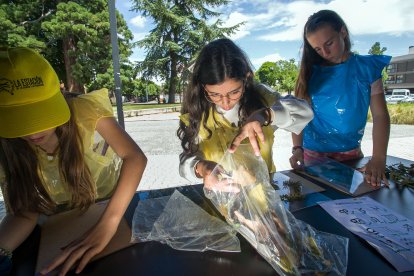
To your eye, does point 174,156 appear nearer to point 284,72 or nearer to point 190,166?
point 190,166

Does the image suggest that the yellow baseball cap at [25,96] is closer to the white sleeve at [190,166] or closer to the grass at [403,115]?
the white sleeve at [190,166]

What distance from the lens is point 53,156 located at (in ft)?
3.24

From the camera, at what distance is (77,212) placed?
951 millimetres

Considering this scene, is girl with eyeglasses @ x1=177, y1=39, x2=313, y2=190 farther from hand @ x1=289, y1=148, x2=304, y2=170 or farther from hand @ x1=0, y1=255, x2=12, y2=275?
hand @ x1=0, y1=255, x2=12, y2=275

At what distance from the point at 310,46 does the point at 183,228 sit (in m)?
1.17

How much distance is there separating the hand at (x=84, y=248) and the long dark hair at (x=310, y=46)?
118 centimetres

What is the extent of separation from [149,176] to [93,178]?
2868 mm

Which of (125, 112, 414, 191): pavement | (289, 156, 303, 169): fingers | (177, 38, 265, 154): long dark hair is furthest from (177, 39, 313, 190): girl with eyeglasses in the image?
(125, 112, 414, 191): pavement

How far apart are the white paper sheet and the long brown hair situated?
0.83 m

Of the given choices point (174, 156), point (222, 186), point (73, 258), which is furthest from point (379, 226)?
point (174, 156)

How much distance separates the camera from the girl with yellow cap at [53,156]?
2.38 ft

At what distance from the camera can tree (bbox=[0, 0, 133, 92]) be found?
11.1 meters

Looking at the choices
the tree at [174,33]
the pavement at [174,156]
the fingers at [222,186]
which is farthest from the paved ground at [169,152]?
the tree at [174,33]

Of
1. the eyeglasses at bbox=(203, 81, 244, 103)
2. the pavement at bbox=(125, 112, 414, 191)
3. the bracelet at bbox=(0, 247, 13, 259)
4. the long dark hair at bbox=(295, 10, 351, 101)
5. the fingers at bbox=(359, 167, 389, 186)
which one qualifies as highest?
the long dark hair at bbox=(295, 10, 351, 101)
